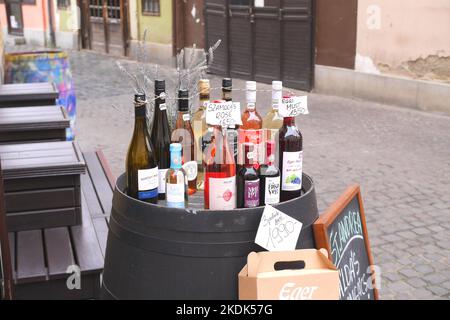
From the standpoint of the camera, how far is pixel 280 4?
10.5 metres

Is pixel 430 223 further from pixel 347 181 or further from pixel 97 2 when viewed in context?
pixel 97 2

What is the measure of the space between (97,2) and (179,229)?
15.6m

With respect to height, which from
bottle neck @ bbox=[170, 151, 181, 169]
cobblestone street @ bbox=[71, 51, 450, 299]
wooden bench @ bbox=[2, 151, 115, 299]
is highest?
bottle neck @ bbox=[170, 151, 181, 169]

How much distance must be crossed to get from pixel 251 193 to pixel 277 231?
6.3 inches

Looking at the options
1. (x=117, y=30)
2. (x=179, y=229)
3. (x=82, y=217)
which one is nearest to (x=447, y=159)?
(x=82, y=217)

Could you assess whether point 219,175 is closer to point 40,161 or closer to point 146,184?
point 146,184

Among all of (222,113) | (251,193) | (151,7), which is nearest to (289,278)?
(251,193)

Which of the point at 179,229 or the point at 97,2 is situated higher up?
the point at 97,2

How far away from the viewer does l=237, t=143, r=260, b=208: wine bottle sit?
193 cm

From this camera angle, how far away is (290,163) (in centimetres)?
210

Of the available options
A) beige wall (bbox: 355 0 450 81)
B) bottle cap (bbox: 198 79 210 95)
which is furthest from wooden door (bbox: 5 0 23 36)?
bottle cap (bbox: 198 79 210 95)

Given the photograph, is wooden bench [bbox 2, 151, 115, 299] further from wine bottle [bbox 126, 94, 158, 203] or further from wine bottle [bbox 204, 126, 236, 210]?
wine bottle [bbox 204, 126, 236, 210]

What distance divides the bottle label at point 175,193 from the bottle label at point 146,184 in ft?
0.30

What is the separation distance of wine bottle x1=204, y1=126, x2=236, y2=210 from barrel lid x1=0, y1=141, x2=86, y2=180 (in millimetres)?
1471
